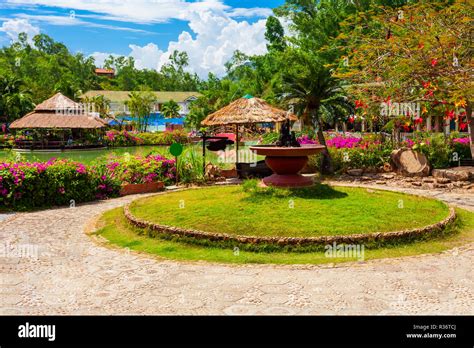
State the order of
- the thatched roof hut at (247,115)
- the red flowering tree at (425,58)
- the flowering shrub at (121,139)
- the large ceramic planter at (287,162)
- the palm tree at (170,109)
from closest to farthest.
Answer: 1. the large ceramic planter at (287,162)
2. the red flowering tree at (425,58)
3. the thatched roof hut at (247,115)
4. the flowering shrub at (121,139)
5. the palm tree at (170,109)

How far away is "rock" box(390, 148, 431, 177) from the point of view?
17.3 m

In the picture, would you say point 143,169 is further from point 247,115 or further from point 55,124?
point 55,124

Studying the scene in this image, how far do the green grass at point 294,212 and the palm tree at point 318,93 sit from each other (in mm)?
6878

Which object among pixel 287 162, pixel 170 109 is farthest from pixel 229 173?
pixel 170 109

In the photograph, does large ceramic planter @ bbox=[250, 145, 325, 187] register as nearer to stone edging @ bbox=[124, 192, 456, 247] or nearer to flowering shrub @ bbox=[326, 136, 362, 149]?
stone edging @ bbox=[124, 192, 456, 247]

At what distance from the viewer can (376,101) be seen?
57.0 feet

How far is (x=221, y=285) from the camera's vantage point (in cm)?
634

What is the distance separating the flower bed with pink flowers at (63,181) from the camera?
39.5 ft

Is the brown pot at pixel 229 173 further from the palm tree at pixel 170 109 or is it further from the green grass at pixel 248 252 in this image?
the palm tree at pixel 170 109

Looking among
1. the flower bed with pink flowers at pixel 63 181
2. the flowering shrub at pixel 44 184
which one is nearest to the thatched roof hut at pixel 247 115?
the flower bed with pink flowers at pixel 63 181

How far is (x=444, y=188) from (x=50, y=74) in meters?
76.7

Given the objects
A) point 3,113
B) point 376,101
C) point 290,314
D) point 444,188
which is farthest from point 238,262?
point 3,113

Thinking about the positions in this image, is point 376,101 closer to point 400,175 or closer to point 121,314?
point 400,175

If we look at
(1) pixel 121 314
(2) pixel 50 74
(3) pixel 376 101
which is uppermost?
(2) pixel 50 74
